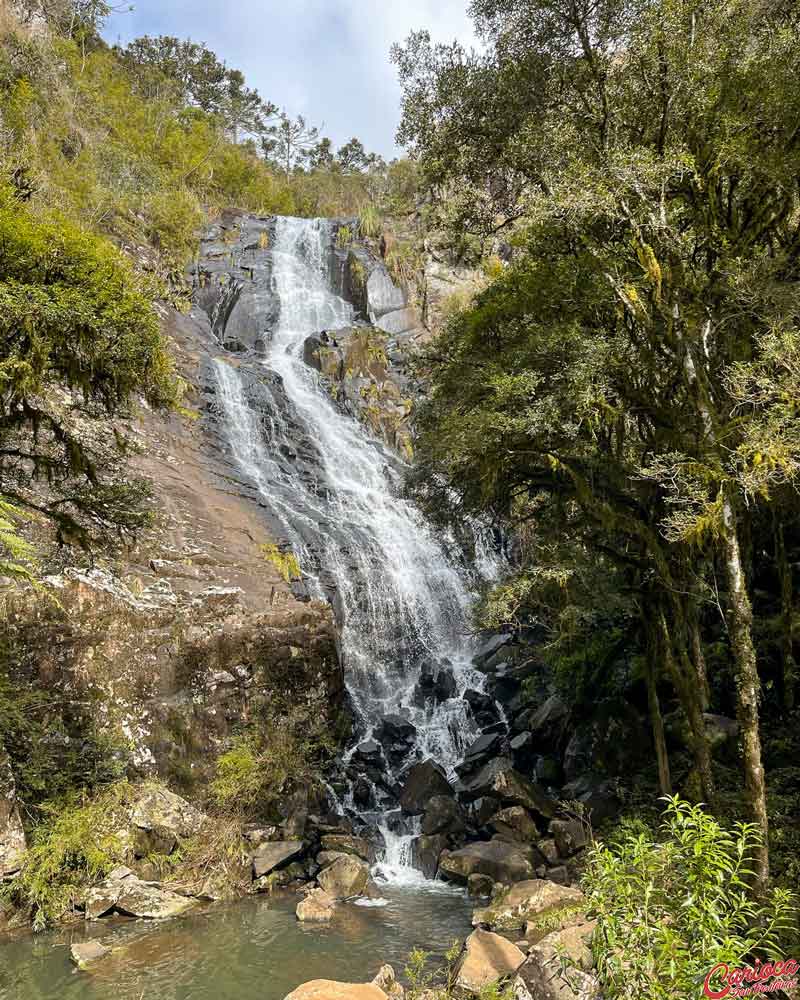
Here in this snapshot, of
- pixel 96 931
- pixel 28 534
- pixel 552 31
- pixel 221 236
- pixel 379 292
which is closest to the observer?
pixel 96 931

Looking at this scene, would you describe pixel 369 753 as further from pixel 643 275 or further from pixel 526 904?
pixel 643 275

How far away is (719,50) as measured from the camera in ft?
31.8

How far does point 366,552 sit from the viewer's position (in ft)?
73.9

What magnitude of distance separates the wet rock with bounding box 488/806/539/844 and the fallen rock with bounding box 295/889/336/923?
12.1 ft

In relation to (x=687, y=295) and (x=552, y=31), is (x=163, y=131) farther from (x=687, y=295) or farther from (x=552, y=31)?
(x=687, y=295)

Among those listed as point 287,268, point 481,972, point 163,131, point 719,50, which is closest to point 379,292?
point 287,268

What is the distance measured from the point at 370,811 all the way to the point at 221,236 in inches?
1523

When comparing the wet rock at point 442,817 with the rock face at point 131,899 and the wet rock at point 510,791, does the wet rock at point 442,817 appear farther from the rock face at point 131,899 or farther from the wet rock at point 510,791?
the rock face at point 131,899

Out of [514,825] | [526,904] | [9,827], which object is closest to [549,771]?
[514,825]

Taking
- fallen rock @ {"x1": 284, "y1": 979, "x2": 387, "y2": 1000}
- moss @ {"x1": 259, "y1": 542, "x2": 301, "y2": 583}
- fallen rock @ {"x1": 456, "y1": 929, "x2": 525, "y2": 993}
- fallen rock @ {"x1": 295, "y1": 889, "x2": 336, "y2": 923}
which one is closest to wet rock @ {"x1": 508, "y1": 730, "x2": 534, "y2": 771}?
fallen rock @ {"x1": 295, "y1": 889, "x2": 336, "y2": 923}

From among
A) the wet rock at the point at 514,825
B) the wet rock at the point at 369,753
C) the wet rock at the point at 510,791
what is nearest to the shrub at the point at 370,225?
the wet rock at the point at 369,753

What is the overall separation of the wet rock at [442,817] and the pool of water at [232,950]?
6.58 feet

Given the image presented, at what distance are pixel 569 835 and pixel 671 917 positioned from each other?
932 cm

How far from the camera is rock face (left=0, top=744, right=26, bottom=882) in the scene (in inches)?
435
